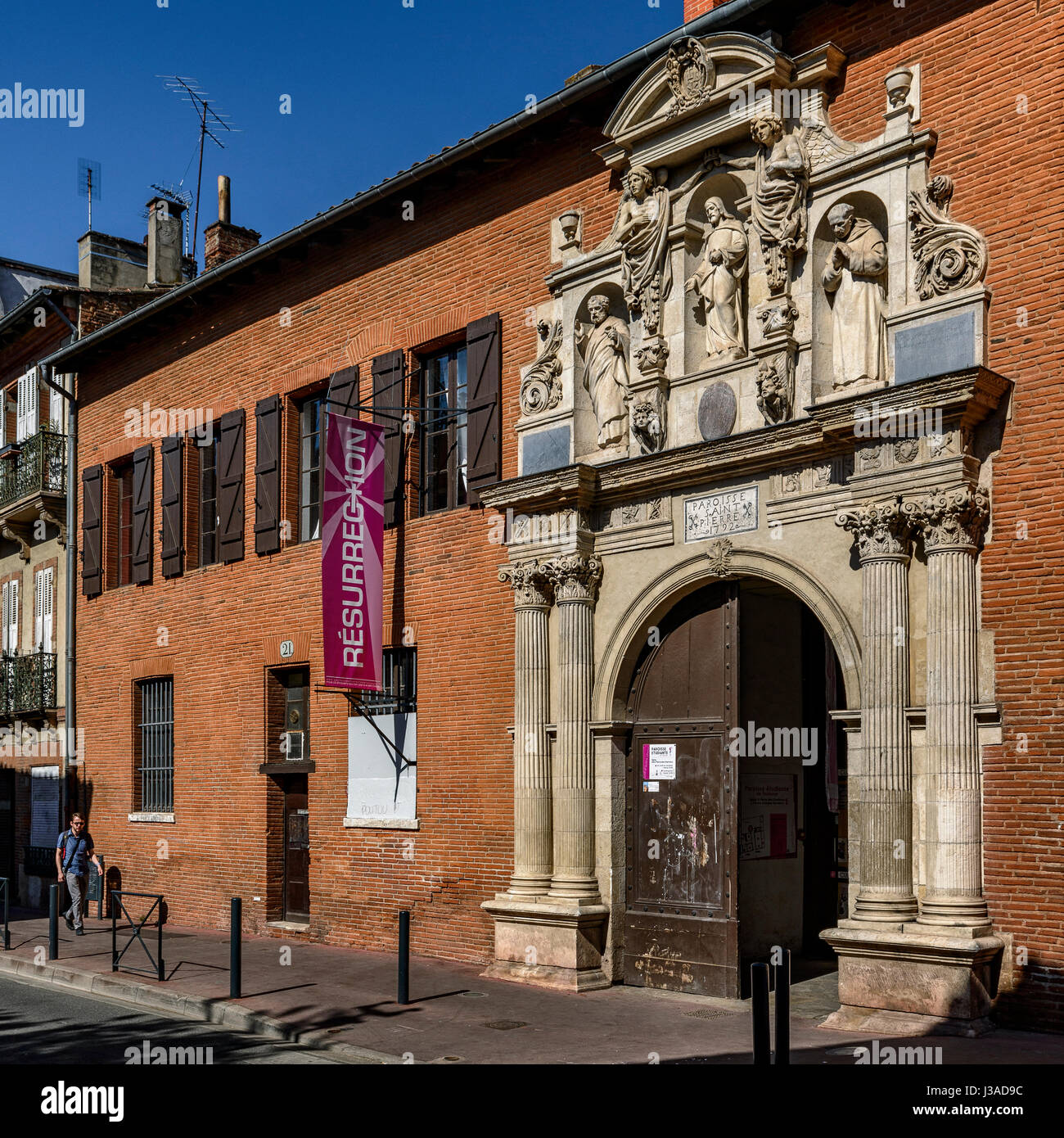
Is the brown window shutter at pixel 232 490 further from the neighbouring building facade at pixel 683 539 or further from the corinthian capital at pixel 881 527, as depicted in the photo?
the corinthian capital at pixel 881 527

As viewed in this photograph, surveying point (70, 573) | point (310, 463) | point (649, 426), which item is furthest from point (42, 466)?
point (649, 426)

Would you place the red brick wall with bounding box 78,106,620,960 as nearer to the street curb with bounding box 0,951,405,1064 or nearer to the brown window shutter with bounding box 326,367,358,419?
the brown window shutter with bounding box 326,367,358,419

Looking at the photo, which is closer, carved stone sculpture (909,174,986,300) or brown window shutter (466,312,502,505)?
carved stone sculpture (909,174,986,300)

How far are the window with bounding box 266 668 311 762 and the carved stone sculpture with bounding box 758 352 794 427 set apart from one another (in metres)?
8.16

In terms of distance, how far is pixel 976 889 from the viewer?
9.77m

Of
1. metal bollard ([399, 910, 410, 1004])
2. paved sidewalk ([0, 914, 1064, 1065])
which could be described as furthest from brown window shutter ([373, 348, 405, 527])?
metal bollard ([399, 910, 410, 1004])

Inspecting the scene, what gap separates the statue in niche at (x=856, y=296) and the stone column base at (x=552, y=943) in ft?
18.1

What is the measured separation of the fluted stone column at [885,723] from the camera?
10070 millimetres

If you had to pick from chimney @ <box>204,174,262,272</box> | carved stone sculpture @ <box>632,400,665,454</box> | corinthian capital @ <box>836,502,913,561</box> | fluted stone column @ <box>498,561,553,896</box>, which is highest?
chimney @ <box>204,174,262,272</box>

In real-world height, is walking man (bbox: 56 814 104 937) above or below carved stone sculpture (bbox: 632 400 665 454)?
below

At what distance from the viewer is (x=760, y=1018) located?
7.03 metres

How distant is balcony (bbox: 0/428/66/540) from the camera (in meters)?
22.8

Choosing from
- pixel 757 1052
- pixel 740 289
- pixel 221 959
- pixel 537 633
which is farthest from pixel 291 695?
pixel 757 1052

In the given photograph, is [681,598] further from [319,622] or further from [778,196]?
[319,622]
